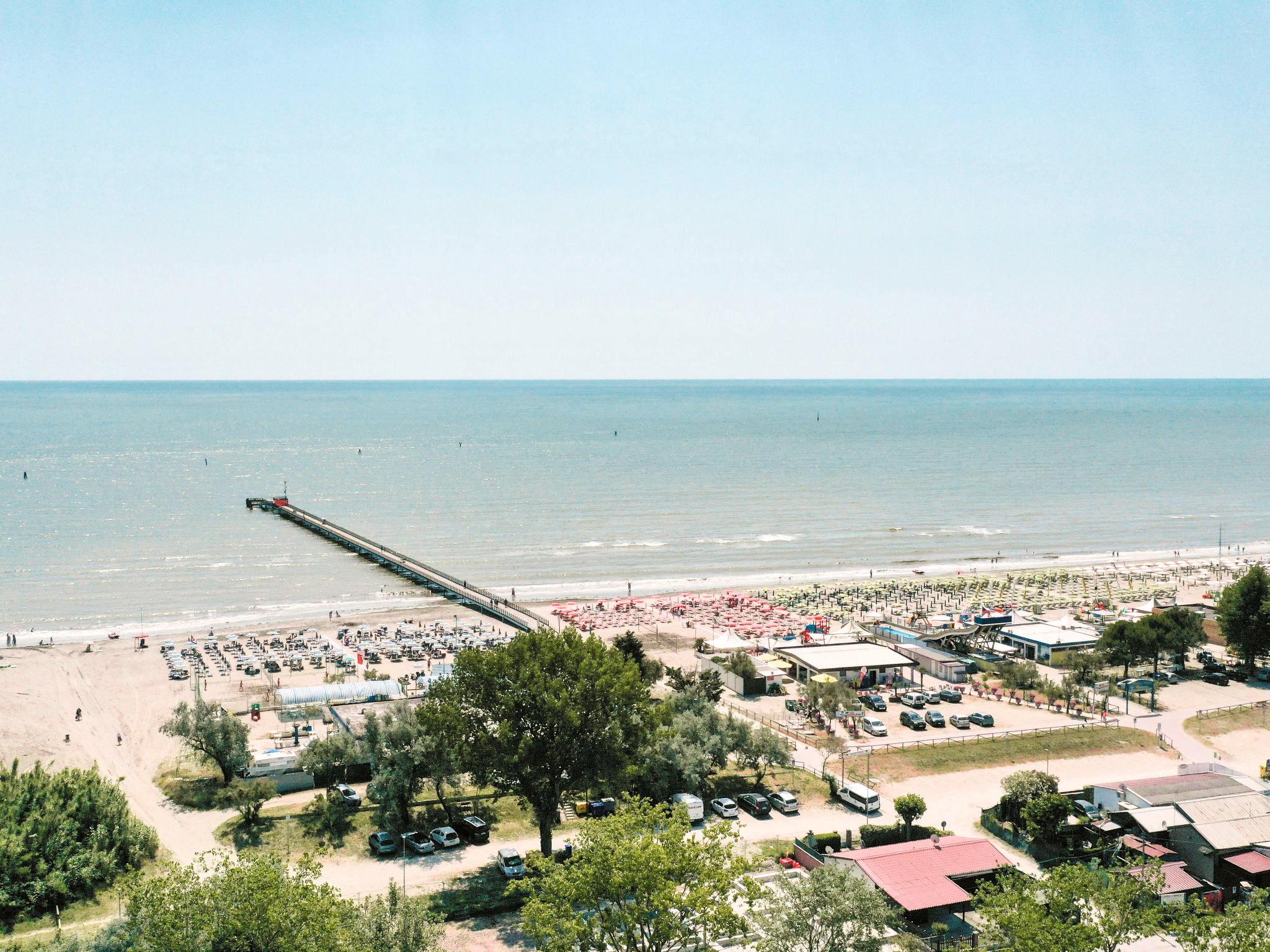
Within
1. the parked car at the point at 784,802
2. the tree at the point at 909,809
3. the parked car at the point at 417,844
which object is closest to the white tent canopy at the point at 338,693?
the parked car at the point at 417,844

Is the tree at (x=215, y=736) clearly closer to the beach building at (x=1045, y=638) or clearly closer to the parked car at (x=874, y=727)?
the parked car at (x=874, y=727)

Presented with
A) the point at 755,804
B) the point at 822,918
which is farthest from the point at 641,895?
the point at 755,804

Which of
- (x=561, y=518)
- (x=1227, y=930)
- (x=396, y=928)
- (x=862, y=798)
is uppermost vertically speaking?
(x=1227, y=930)

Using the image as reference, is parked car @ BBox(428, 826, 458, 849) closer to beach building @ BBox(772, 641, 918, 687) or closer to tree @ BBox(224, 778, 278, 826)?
tree @ BBox(224, 778, 278, 826)

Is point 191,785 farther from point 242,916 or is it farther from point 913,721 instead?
point 913,721

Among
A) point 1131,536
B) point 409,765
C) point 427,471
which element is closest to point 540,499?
point 427,471

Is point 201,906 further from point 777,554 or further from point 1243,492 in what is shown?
point 1243,492
